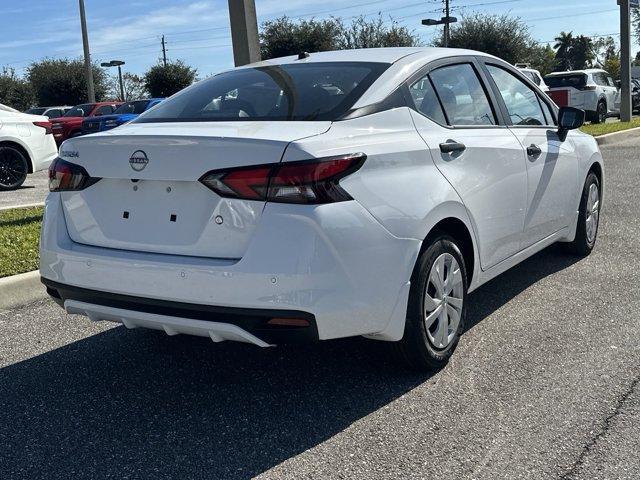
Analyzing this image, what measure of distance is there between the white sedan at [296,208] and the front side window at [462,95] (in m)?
0.01

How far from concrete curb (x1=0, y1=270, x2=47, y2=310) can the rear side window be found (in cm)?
310

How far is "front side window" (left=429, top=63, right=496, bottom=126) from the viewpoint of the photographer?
408 centimetres

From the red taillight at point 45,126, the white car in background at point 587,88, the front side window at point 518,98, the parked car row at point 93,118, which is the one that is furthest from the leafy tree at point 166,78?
the front side window at point 518,98

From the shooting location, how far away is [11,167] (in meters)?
11.6

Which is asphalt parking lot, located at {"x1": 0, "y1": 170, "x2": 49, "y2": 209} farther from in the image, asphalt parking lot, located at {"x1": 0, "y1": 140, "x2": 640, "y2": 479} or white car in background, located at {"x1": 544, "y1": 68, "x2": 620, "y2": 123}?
white car in background, located at {"x1": 544, "y1": 68, "x2": 620, "y2": 123}

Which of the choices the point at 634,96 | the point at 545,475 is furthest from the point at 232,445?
the point at 634,96

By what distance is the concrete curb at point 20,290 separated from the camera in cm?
512

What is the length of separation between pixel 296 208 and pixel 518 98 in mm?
2617

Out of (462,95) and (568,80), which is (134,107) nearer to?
(568,80)

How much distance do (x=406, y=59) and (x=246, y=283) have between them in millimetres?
1709

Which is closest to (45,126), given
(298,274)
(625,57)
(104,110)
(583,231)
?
(583,231)

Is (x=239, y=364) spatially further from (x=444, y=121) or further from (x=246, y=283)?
(x=444, y=121)

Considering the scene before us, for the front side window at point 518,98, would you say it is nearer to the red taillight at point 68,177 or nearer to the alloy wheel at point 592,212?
the alloy wheel at point 592,212

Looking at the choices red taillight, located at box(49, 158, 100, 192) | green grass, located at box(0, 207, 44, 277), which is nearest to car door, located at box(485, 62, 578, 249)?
red taillight, located at box(49, 158, 100, 192)
